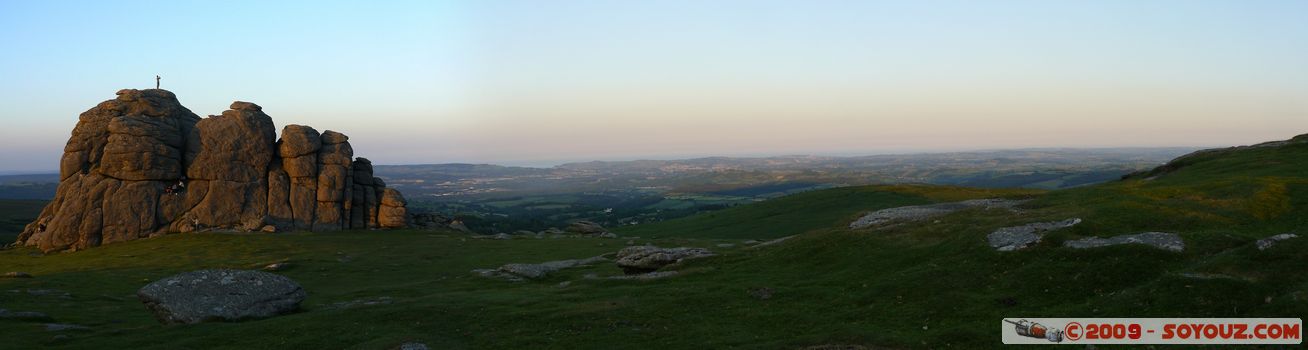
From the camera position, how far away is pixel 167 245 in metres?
95.3

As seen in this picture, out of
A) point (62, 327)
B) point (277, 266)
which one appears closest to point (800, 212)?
point (277, 266)

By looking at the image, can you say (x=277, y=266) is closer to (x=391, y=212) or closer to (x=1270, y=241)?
(x=391, y=212)

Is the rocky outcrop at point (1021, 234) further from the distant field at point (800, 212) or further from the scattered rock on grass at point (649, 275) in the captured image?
the distant field at point (800, 212)

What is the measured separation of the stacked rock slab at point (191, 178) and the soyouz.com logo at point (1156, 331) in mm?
109155

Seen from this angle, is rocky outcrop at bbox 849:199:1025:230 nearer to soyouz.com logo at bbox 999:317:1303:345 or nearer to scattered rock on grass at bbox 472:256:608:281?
scattered rock on grass at bbox 472:256:608:281

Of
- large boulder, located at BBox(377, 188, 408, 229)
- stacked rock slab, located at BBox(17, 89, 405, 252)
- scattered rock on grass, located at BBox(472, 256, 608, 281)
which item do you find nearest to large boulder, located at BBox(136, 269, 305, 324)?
scattered rock on grass, located at BBox(472, 256, 608, 281)

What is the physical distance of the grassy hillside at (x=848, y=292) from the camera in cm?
3114

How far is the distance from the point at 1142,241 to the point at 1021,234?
7.15m

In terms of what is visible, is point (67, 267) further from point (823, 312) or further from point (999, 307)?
point (999, 307)

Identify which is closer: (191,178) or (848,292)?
(848,292)

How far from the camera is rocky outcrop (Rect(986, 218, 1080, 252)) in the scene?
138 ft

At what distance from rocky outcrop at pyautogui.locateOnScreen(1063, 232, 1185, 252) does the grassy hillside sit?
752 mm

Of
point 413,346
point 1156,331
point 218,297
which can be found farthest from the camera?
point 218,297

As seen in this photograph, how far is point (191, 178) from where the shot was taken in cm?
11119
